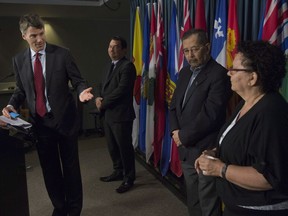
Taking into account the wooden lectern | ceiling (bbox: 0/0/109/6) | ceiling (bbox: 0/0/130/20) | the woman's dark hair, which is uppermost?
ceiling (bbox: 0/0/109/6)

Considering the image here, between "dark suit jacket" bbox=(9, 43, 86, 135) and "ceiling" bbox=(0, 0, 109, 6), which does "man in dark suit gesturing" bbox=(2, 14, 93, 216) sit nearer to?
"dark suit jacket" bbox=(9, 43, 86, 135)

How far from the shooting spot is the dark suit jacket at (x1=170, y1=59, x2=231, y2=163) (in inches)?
64.7

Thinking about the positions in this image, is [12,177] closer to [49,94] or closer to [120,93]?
[49,94]

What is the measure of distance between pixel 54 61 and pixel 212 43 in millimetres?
1142

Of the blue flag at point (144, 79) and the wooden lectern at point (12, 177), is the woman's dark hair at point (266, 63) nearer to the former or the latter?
the wooden lectern at point (12, 177)

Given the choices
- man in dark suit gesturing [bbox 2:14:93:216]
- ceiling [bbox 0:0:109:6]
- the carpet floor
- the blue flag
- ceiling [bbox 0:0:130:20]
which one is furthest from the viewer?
ceiling [bbox 0:0:130:20]

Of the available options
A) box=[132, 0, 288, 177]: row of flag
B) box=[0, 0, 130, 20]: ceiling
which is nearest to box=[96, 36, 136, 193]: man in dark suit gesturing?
box=[132, 0, 288, 177]: row of flag

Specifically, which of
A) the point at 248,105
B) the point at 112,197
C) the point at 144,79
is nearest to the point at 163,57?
the point at 144,79

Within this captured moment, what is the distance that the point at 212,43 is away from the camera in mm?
2082

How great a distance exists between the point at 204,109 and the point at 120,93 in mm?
1074

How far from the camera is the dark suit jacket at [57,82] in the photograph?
1.88 metres

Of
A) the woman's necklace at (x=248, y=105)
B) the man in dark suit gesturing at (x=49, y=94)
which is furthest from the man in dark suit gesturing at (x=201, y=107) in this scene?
the man in dark suit gesturing at (x=49, y=94)

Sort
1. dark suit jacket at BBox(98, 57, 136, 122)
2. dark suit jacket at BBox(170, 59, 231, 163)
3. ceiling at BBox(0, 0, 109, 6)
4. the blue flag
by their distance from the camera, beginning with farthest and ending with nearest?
ceiling at BBox(0, 0, 109, 6), the blue flag, dark suit jacket at BBox(98, 57, 136, 122), dark suit jacket at BBox(170, 59, 231, 163)

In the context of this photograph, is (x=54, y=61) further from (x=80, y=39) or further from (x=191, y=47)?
(x=80, y=39)
